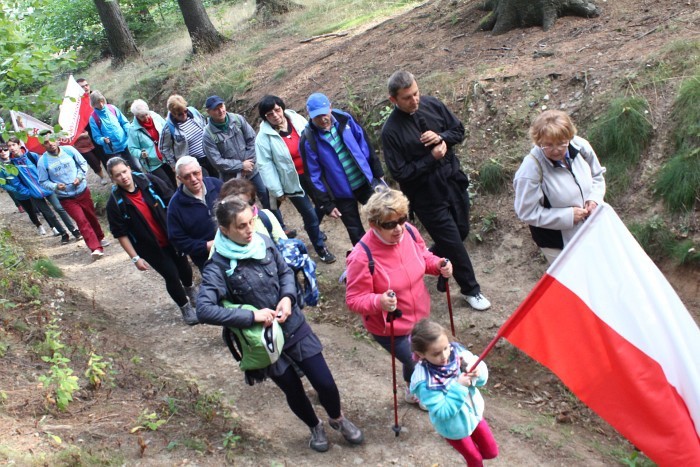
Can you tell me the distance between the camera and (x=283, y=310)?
403cm

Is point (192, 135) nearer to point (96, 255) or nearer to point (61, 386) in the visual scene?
point (96, 255)

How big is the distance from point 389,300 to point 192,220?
2.82 meters

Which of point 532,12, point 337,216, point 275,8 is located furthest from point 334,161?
point 275,8

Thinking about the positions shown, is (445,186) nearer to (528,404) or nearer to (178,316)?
(528,404)

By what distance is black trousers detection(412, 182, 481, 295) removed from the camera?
561cm

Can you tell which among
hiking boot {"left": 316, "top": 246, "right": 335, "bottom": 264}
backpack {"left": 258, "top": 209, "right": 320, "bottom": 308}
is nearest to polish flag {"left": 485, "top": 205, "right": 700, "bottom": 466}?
backpack {"left": 258, "top": 209, "right": 320, "bottom": 308}

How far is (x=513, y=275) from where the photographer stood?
21.2ft

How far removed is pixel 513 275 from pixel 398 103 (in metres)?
2.38

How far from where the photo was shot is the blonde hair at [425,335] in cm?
334

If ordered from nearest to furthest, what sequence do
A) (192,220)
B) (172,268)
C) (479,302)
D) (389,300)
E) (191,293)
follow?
(389,300) → (192,220) → (479,302) → (172,268) → (191,293)

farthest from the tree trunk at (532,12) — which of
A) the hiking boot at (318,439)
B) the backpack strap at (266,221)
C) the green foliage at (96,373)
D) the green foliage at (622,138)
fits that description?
the green foliage at (96,373)

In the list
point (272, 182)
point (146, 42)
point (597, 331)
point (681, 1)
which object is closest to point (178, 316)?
point (272, 182)

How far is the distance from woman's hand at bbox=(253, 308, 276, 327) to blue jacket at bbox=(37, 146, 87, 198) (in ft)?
23.2

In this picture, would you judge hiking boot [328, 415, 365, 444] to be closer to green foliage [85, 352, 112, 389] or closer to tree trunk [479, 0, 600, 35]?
green foliage [85, 352, 112, 389]
